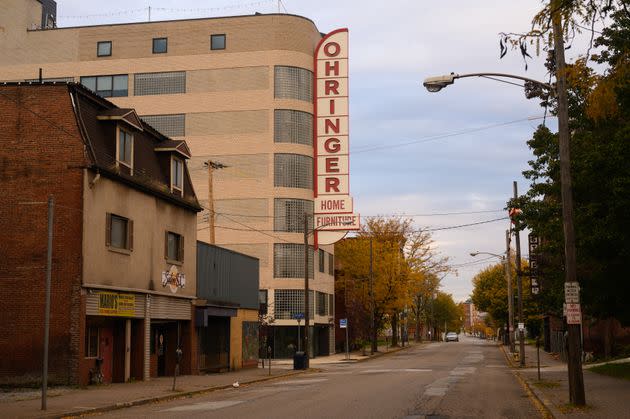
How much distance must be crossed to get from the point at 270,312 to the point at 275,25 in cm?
2116

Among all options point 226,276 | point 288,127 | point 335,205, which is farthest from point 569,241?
point 288,127

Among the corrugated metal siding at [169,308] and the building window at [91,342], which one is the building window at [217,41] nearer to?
the corrugated metal siding at [169,308]

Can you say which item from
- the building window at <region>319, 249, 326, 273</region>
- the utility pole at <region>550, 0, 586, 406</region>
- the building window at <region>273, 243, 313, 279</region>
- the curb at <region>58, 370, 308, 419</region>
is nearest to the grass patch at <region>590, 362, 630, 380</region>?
the utility pole at <region>550, 0, 586, 406</region>

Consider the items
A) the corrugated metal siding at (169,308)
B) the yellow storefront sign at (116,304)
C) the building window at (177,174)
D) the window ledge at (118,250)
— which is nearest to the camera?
the yellow storefront sign at (116,304)

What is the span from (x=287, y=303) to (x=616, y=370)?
1176 inches

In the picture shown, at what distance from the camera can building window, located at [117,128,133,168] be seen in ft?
91.2

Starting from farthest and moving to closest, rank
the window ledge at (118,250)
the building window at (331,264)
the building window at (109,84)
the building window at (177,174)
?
the building window at (331,264) < the building window at (109,84) < the building window at (177,174) < the window ledge at (118,250)

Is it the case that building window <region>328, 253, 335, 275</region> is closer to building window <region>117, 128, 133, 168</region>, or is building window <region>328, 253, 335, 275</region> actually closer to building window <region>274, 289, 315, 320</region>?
building window <region>274, 289, 315, 320</region>

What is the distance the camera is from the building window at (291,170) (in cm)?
5581

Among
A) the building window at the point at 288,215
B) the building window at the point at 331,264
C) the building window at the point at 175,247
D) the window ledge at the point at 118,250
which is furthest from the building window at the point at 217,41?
the window ledge at the point at 118,250

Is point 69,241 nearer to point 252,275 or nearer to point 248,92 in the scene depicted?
point 252,275

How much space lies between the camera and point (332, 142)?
4988 centimetres

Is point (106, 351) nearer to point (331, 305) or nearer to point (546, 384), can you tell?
point (546, 384)

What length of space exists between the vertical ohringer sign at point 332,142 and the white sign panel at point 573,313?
3131cm
